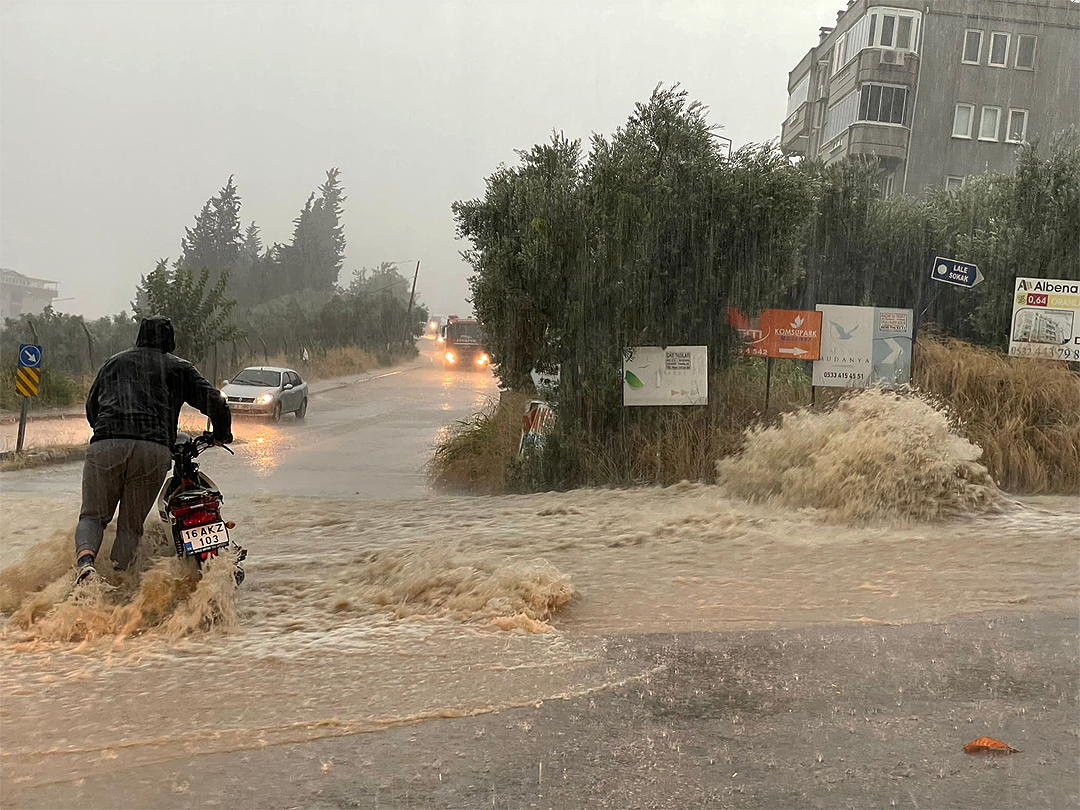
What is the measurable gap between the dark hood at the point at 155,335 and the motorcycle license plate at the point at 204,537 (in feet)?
3.75

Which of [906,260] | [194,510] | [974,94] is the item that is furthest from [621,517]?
[974,94]

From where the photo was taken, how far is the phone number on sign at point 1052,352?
12.5 m

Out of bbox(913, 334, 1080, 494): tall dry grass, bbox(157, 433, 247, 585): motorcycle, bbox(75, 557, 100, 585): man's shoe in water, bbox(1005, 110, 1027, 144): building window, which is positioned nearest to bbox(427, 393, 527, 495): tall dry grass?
bbox(913, 334, 1080, 494): tall dry grass

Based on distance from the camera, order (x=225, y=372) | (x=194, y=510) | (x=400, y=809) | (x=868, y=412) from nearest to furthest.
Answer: (x=400, y=809)
(x=194, y=510)
(x=868, y=412)
(x=225, y=372)

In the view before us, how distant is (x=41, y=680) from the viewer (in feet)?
16.5

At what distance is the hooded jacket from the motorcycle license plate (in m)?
0.55

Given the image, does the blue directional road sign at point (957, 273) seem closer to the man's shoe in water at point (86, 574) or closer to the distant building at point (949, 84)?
the man's shoe in water at point (86, 574)

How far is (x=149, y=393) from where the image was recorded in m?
6.12

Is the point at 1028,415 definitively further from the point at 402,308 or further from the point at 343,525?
the point at 402,308

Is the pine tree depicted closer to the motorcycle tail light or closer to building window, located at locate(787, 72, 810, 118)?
building window, located at locate(787, 72, 810, 118)

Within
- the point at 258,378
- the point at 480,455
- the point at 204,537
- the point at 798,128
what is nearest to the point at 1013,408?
the point at 480,455

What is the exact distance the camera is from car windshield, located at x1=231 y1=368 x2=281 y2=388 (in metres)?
25.5

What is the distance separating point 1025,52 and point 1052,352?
27145 mm

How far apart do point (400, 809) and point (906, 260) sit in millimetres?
18887
